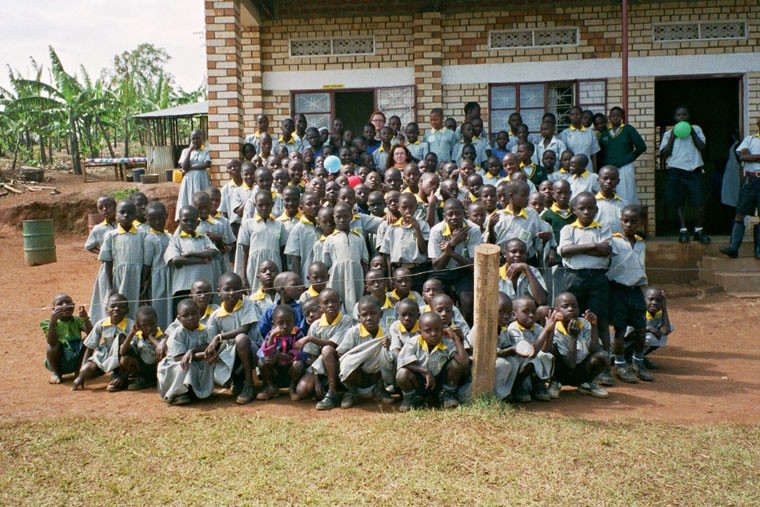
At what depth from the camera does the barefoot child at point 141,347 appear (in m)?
5.10

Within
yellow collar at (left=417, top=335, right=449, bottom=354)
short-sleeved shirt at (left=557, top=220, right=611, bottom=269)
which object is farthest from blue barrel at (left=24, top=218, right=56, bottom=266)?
short-sleeved shirt at (left=557, top=220, right=611, bottom=269)

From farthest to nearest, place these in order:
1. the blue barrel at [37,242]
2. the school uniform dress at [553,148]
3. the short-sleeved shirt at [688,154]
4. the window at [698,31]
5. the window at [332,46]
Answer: the blue barrel at [37,242] → the window at [332,46] → the window at [698,31] → the short-sleeved shirt at [688,154] → the school uniform dress at [553,148]

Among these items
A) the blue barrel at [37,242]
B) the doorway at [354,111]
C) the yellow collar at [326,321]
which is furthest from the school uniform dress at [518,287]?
the blue barrel at [37,242]

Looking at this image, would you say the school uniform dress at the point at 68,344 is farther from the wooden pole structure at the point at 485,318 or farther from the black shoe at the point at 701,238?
the black shoe at the point at 701,238

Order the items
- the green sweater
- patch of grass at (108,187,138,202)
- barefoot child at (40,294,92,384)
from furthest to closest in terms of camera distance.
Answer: patch of grass at (108,187,138,202), the green sweater, barefoot child at (40,294,92,384)

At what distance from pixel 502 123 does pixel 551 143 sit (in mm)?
1796

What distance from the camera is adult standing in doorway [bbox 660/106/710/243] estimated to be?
8211 millimetres

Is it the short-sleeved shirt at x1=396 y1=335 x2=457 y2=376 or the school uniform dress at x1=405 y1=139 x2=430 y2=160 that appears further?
the school uniform dress at x1=405 y1=139 x2=430 y2=160

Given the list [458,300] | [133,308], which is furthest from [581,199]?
[133,308]

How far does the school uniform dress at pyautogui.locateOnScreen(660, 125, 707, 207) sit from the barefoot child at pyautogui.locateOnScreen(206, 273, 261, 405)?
5.43 m

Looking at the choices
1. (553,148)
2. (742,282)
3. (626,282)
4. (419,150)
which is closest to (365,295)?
(626,282)

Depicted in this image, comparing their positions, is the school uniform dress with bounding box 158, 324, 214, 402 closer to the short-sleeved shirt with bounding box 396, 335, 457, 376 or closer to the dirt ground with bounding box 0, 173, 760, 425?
the dirt ground with bounding box 0, 173, 760, 425

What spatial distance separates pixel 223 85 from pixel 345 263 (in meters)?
3.58

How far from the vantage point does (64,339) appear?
18.0 feet
